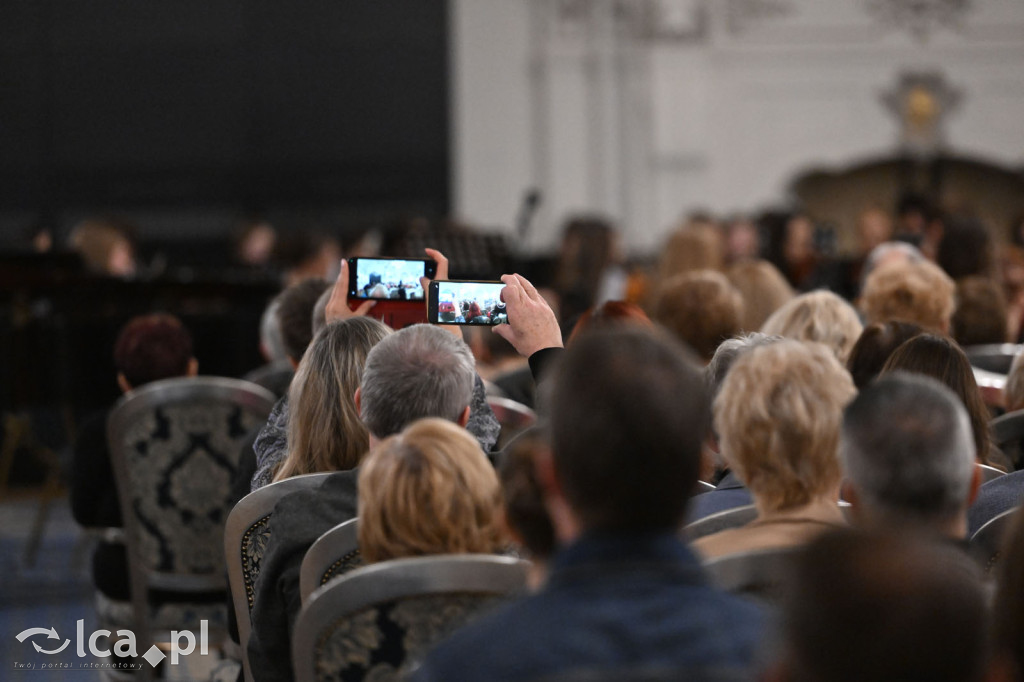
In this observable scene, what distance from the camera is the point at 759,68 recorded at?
11.0 meters

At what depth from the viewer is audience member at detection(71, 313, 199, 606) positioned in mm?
3832

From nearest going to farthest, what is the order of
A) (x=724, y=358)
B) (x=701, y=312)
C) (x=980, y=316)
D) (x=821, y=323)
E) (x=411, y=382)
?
(x=411, y=382) < (x=724, y=358) < (x=821, y=323) < (x=701, y=312) < (x=980, y=316)

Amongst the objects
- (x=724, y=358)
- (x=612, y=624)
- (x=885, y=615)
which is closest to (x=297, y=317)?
(x=724, y=358)

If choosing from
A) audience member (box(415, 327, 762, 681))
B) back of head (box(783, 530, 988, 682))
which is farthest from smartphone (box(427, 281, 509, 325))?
back of head (box(783, 530, 988, 682))

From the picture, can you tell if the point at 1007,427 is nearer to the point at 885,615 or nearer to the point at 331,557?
the point at 331,557

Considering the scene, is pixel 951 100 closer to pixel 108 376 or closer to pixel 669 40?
pixel 669 40

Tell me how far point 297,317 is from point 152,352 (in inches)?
23.8

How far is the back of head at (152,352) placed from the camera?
389 cm

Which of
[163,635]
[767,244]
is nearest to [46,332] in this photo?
[163,635]

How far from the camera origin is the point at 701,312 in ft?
13.3

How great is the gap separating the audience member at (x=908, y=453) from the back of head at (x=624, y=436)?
1.51ft

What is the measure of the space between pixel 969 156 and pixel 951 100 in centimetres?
52

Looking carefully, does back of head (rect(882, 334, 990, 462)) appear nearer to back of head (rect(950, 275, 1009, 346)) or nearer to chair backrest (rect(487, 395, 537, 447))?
chair backrest (rect(487, 395, 537, 447))

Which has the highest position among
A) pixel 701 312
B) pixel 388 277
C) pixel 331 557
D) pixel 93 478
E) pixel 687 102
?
pixel 687 102
